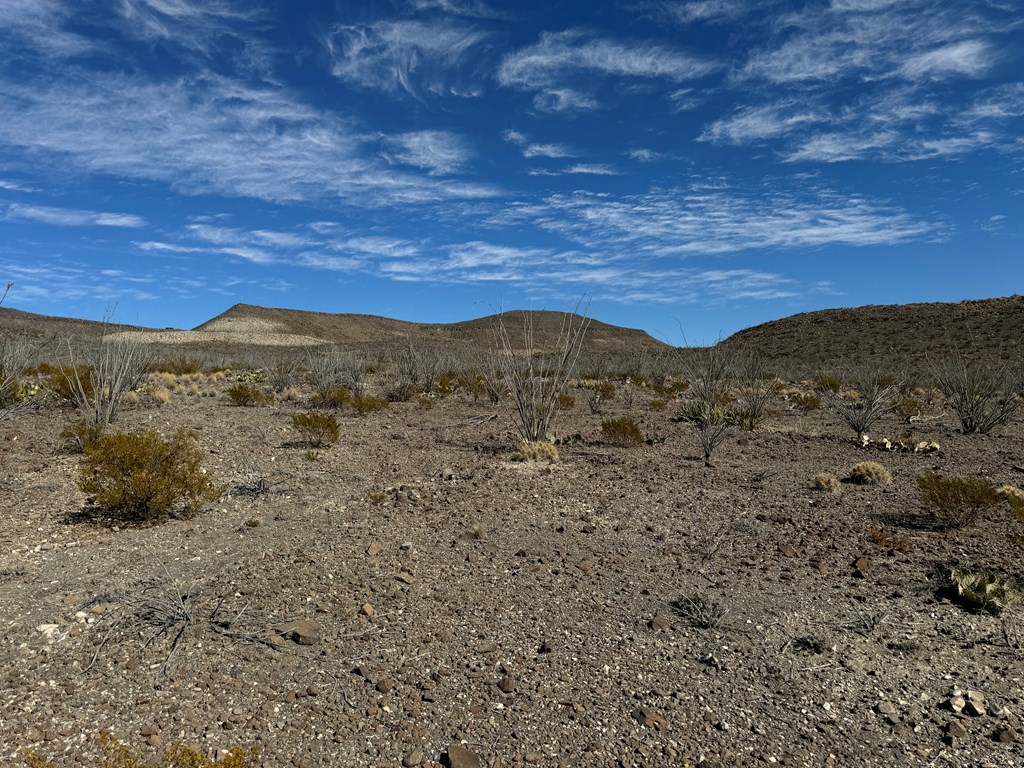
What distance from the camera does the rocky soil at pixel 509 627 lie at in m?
3.29

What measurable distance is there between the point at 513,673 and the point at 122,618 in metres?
2.42

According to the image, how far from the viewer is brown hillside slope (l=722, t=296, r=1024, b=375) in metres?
37.7

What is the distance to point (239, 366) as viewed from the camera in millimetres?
31016

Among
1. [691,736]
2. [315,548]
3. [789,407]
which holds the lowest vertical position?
[691,736]

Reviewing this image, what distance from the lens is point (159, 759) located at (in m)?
3.04

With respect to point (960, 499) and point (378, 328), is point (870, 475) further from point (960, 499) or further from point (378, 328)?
point (378, 328)

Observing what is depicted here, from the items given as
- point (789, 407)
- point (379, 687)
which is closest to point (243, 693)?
point (379, 687)

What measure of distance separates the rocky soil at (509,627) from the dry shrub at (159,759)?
10 cm

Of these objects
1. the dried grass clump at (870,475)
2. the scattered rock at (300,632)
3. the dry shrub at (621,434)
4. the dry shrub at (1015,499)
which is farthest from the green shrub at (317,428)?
the dry shrub at (1015,499)

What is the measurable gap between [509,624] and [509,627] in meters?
0.04

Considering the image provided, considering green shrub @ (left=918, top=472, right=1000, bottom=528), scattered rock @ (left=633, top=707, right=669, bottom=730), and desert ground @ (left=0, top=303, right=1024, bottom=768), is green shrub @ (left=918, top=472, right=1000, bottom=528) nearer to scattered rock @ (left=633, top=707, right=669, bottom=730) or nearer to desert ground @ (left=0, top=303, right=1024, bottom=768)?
desert ground @ (left=0, top=303, right=1024, bottom=768)

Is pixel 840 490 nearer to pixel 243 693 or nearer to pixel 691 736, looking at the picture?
pixel 691 736

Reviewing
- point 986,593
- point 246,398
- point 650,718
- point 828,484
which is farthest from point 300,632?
point 246,398

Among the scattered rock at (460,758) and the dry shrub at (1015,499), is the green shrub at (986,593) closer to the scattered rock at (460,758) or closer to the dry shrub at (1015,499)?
the dry shrub at (1015,499)
